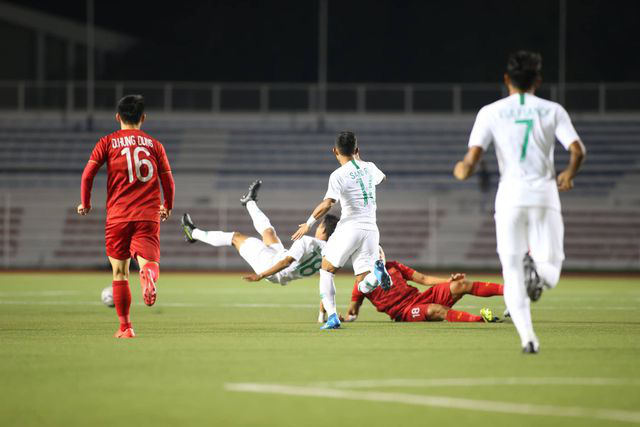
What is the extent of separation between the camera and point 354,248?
1136 cm

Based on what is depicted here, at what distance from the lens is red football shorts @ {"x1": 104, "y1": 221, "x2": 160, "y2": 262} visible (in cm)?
1002

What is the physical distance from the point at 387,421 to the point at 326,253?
626 cm

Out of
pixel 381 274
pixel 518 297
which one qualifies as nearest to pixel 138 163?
pixel 381 274

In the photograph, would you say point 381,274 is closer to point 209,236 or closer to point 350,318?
point 350,318

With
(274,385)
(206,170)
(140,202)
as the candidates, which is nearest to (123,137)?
(140,202)

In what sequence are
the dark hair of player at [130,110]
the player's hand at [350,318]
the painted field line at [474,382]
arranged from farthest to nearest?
the player's hand at [350,318]
the dark hair of player at [130,110]
the painted field line at [474,382]

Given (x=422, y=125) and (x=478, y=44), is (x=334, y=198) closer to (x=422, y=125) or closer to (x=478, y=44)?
(x=422, y=125)

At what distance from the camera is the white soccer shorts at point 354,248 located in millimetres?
11312

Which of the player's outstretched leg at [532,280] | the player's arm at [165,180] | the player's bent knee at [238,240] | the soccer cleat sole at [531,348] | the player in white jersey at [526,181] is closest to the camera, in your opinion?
the player's outstretched leg at [532,280]

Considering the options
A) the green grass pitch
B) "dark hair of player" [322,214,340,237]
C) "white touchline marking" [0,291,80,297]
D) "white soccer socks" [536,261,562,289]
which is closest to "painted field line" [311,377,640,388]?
the green grass pitch

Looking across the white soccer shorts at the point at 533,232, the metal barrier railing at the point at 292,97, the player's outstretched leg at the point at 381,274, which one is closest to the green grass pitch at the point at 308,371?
the player's outstretched leg at the point at 381,274

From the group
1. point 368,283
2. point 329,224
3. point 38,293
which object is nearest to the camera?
point 368,283

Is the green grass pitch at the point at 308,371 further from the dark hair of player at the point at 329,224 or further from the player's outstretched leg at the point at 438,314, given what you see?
the dark hair of player at the point at 329,224

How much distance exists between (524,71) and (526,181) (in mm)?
899
